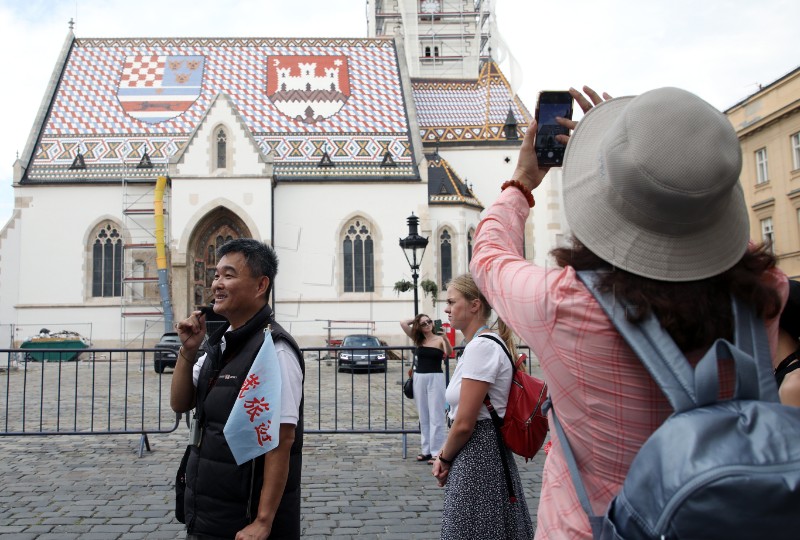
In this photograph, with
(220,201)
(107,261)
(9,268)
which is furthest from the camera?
(107,261)

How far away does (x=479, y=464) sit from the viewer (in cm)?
306

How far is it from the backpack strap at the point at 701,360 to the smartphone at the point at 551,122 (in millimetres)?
469

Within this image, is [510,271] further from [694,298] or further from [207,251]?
[207,251]

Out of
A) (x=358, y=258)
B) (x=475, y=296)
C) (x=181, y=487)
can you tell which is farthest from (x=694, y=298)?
(x=358, y=258)

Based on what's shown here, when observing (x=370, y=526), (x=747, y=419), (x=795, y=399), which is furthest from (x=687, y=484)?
(x=370, y=526)

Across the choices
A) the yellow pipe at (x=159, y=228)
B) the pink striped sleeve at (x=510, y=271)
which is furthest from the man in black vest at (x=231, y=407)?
the yellow pipe at (x=159, y=228)

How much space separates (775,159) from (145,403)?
25.1 metres

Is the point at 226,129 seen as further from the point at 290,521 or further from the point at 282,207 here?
the point at 290,521

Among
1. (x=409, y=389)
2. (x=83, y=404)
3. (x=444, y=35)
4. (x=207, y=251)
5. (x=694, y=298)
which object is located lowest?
(x=83, y=404)

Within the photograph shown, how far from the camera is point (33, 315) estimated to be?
2814cm

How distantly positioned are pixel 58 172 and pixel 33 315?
5964mm

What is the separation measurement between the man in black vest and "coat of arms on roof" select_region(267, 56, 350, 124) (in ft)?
96.5

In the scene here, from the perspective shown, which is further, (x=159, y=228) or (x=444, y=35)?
(x=444, y=35)

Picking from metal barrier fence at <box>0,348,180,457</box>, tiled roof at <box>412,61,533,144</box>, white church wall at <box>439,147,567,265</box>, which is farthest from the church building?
metal barrier fence at <box>0,348,180,457</box>
